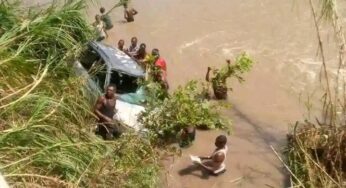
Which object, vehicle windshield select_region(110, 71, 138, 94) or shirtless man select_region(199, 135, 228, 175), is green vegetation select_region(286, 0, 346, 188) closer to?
shirtless man select_region(199, 135, 228, 175)

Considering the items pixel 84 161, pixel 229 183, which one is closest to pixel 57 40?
pixel 84 161

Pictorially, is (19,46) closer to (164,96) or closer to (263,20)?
(164,96)

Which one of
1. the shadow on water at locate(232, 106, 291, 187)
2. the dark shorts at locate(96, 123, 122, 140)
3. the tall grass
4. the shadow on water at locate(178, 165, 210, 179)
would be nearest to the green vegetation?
the shadow on water at locate(232, 106, 291, 187)

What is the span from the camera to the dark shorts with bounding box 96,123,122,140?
26.8 ft

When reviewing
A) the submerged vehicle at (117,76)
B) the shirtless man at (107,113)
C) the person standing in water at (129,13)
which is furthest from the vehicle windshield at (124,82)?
the person standing in water at (129,13)

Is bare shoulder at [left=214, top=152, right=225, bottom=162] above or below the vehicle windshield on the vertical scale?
below

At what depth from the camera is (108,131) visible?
26.8ft

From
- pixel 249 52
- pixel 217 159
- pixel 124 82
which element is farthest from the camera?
pixel 249 52

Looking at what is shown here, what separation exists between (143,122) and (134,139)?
103cm

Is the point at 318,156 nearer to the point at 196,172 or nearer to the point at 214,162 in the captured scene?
the point at 214,162

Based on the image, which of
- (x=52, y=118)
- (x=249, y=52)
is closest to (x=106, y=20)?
(x=249, y=52)

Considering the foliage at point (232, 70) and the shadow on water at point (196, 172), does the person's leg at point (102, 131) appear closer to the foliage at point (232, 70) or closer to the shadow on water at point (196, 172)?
the shadow on water at point (196, 172)

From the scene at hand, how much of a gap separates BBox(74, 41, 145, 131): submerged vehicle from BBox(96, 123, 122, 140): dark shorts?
0.30m

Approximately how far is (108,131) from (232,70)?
2.85m
